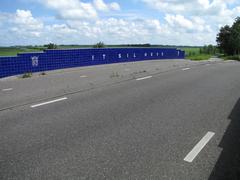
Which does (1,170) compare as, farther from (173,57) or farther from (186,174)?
(173,57)

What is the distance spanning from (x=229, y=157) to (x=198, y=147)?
1.91 ft

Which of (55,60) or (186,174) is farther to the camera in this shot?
(55,60)

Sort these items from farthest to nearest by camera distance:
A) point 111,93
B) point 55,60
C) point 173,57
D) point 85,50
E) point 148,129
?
1. point 173,57
2. point 85,50
3. point 55,60
4. point 111,93
5. point 148,129

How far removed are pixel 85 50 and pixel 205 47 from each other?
91685 millimetres

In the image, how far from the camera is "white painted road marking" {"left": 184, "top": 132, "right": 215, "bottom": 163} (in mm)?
4332

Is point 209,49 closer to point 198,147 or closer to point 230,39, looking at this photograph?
point 230,39

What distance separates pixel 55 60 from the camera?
64.7ft

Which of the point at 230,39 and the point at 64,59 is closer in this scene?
the point at 64,59

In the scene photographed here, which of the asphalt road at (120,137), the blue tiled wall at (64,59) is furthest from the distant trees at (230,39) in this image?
the asphalt road at (120,137)

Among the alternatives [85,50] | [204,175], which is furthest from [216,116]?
[85,50]

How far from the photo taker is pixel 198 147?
189 inches

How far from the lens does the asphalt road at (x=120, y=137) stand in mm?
3930

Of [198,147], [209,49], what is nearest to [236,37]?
[209,49]

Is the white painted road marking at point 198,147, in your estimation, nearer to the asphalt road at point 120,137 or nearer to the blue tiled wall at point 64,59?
the asphalt road at point 120,137
